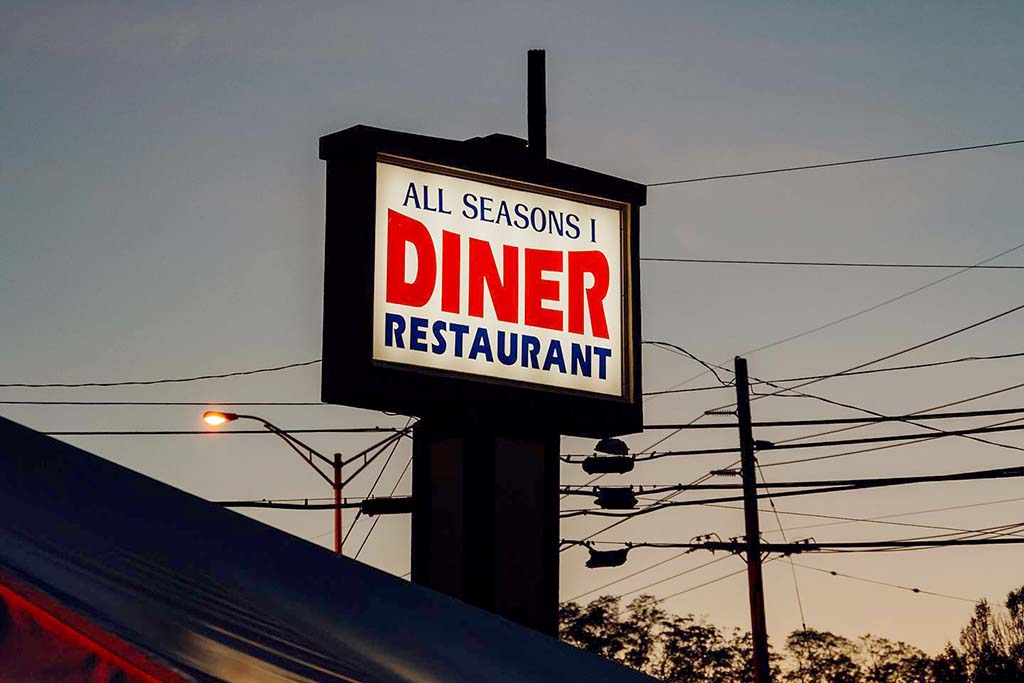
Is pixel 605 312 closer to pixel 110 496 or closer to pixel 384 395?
pixel 384 395

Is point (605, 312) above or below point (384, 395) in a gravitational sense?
→ above

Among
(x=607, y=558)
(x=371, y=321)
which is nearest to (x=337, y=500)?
(x=607, y=558)

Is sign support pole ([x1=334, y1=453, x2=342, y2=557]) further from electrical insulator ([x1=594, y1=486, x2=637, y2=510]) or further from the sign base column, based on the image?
the sign base column

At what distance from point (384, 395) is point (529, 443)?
1.89 m

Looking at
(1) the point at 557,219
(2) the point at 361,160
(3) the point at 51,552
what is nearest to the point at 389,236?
(2) the point at 361,160

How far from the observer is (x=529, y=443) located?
15.8m

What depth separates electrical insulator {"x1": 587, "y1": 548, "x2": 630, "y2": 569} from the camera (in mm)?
29922

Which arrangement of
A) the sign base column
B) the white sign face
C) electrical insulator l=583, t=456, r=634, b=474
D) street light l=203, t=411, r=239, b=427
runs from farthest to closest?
street light l=203, t=411, r=239, b=427 < electrical insulator l=583, t=456, r=634, b=474 < the sign base column < the white sign face

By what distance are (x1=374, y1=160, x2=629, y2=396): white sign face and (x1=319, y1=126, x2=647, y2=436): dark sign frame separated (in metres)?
0.11

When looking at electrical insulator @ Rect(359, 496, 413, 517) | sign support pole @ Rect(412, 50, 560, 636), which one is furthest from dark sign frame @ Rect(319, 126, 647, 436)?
electrical insulator @ Rect(359, 496, 413, 517)

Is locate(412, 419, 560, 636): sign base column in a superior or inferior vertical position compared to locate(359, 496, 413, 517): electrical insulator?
inferior

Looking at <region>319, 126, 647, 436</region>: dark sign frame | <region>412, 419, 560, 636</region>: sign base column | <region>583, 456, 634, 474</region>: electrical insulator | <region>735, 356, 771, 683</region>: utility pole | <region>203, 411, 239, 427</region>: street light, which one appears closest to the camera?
<region>319, 126, 647, 436</region>: dark sign frame

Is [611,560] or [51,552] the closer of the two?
[51,552]

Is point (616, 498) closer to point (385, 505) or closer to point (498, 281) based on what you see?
point (385, 505)
